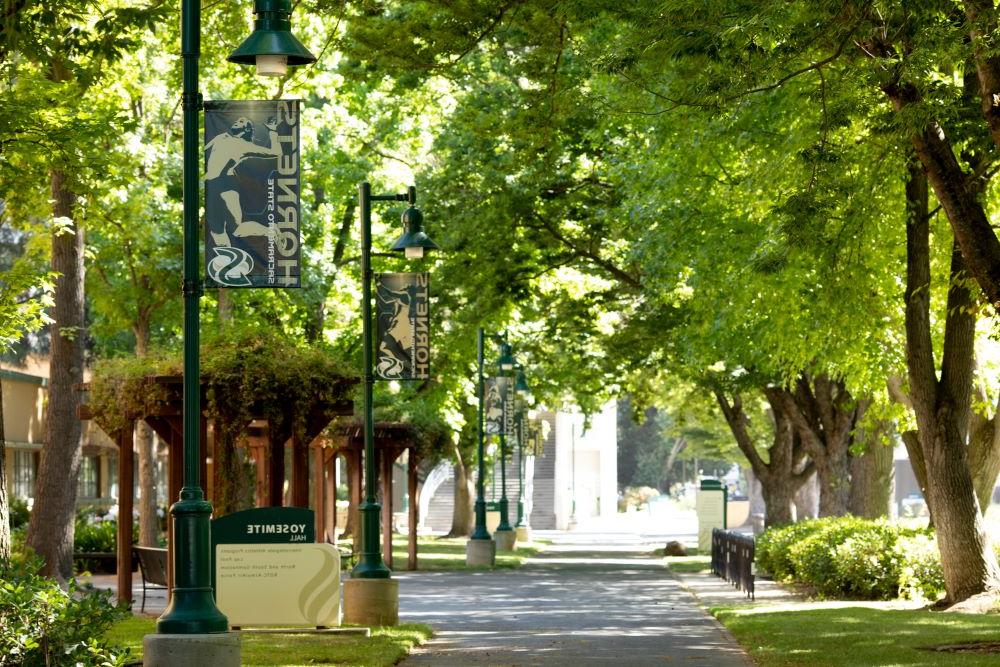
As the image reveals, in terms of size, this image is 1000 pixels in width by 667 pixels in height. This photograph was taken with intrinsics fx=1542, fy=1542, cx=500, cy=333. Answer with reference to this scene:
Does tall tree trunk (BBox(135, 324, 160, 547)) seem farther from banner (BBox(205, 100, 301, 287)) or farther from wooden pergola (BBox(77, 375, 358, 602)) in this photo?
banner (BBox(205, 100, 301, 287))

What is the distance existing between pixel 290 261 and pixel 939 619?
10812 mm

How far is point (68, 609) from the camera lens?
1032 cm

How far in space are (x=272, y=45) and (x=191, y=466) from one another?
3.24 metres

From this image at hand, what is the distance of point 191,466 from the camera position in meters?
10.7

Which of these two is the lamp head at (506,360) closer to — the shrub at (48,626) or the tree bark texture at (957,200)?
the tree bark texture at (957,200)

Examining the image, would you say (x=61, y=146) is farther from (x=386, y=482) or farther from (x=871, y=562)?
(x=386, y=482)

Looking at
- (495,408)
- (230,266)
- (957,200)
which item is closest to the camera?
(230,266)

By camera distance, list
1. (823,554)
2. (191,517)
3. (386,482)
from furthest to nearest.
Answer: (386,482)
(823,554)
(191,517)

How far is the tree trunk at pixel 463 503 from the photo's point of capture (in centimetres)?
5244

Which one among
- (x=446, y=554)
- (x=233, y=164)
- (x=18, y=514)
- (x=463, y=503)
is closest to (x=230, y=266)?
(x=233, y=164)

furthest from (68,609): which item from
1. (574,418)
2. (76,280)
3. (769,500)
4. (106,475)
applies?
(574,418)

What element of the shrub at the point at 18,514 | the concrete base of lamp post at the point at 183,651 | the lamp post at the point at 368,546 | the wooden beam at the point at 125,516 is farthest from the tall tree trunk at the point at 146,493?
the concrete base of lamp post at the point at 183,651

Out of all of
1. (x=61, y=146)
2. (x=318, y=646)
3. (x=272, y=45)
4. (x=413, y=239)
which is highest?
(x=61, y=146)

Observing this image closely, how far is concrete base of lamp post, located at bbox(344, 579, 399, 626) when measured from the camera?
18812mm
